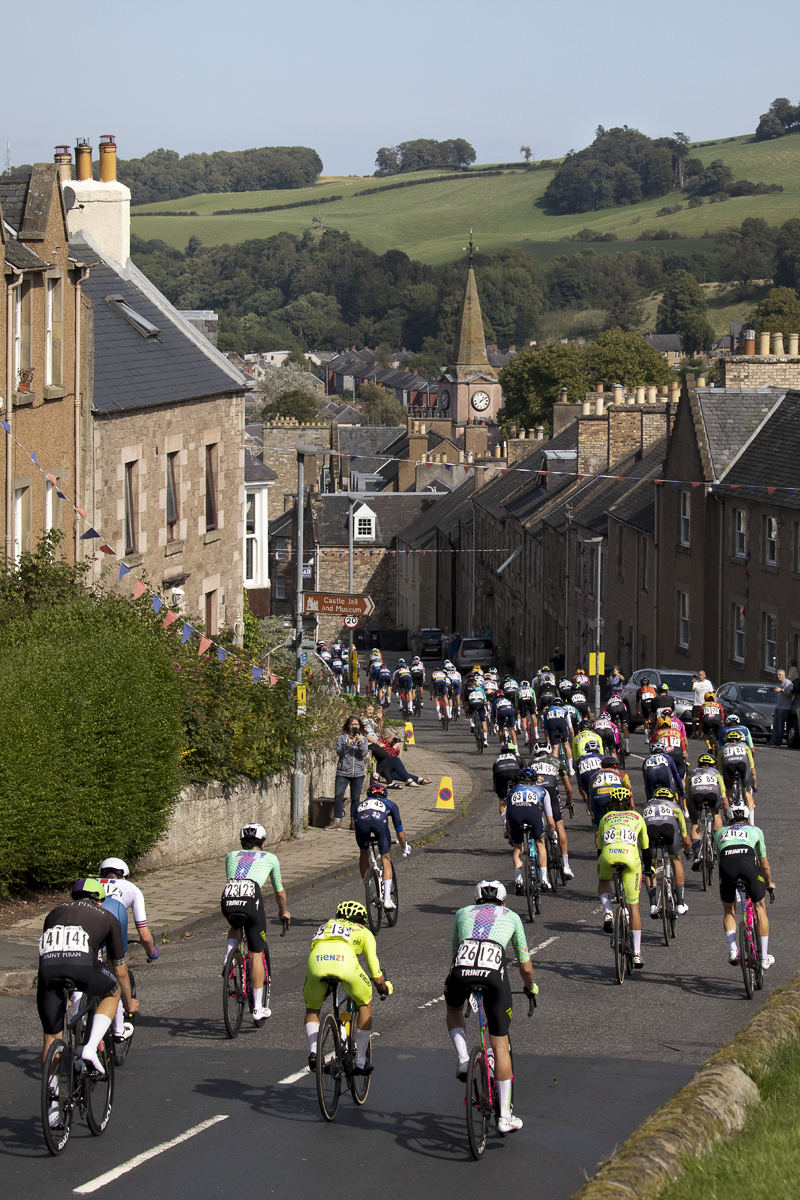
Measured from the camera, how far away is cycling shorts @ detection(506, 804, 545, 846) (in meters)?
16.4

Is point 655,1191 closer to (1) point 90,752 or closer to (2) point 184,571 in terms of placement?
(1) point 90,752

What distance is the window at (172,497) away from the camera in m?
28.5

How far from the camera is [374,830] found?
15.9 metres

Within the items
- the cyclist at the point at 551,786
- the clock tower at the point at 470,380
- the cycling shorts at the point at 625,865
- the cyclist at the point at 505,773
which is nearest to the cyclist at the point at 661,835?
the cycling shorts at the point at 625,865

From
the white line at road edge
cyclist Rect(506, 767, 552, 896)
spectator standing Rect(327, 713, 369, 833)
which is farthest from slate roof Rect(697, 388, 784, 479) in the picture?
the white line at road edge

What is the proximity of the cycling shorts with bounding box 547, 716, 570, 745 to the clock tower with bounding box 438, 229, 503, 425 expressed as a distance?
511 feet

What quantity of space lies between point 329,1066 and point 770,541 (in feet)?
111

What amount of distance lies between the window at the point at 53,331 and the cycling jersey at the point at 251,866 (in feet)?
44.3

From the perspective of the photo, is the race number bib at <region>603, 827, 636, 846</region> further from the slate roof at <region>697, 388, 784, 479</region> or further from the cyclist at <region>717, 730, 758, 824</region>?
the slate roof at <region>697, 388, 784, 479</region>

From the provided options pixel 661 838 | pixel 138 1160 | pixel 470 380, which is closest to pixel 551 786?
pixel 661 838

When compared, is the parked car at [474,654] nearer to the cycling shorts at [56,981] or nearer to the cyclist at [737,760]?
the cyclist at [737,760]

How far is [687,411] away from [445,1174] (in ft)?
127

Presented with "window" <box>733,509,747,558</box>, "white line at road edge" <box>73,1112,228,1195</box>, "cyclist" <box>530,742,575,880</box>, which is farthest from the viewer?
"window" <box>733,509,747,558</box>

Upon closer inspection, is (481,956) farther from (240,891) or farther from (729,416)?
(729,416)
